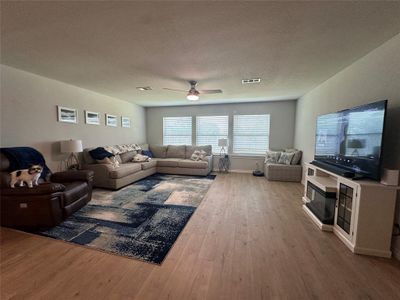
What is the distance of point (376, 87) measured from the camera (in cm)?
227

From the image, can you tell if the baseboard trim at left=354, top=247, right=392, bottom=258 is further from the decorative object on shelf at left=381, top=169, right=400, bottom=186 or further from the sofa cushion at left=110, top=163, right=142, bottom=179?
the sofa cushion at left=110, top=163, right=142, bottom=179

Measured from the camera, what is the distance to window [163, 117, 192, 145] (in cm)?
687

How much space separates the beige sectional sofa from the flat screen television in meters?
3.34

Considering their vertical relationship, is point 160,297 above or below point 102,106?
below

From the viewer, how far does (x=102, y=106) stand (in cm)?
501

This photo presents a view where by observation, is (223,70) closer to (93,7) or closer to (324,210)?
(93,7)

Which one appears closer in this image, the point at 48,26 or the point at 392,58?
the point at 48,26

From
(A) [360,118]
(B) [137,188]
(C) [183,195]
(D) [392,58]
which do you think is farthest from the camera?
(B) [137,188]

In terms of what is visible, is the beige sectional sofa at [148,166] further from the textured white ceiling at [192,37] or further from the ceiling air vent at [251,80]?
the ceiling air vent at [251,80]

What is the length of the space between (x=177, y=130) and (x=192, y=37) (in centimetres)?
506

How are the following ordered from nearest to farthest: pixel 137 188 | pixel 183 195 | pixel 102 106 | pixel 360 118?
pixel 360 118 < pixel 183 195 < pixel 137 188 < pixel 102 106

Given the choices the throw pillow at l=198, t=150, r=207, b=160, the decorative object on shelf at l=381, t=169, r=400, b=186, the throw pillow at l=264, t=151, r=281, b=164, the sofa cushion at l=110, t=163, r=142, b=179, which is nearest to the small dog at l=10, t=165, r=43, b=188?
the sofa cushion at l=110, t=163, r=142, b=179

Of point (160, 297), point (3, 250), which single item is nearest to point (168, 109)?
point (3, 250)

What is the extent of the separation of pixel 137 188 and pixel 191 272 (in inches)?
116
